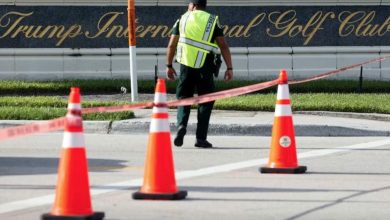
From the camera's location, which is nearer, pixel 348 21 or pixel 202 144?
pixel 202 144

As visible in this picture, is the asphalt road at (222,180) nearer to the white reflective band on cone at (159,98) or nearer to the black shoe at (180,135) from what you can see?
the black shoe at (180,135)

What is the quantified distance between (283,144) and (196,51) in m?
2.62

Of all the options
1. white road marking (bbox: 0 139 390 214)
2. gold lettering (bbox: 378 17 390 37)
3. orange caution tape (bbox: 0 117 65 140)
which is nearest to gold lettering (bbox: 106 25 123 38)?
gold lettering (bbox: 378 17 390 37)

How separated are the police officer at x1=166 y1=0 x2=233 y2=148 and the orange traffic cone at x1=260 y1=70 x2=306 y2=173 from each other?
2297 mm

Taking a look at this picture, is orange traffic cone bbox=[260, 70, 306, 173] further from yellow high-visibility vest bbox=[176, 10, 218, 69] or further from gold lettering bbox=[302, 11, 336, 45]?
gold lettering bbox=[302, 11, 336, 45]

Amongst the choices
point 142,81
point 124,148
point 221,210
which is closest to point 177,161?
point 124,148

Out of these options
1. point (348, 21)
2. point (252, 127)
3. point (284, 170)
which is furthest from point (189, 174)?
point (348, 21)

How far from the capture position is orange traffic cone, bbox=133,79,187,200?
9.13 metres

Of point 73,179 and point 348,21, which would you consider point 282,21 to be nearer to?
point 348,21

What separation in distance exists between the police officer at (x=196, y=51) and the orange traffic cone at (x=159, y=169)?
3994 millimetres

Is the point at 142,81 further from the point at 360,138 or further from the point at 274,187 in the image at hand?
the point at 274,187

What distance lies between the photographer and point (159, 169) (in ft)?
30.0

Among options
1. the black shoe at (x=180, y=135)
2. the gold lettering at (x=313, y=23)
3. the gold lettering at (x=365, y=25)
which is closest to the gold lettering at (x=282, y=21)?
the gold lettering at (x=313, y=23)

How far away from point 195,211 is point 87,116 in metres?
8.21
